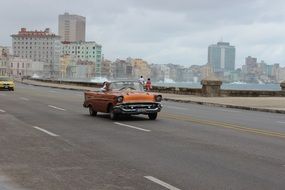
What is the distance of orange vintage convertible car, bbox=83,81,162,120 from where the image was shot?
2078cm

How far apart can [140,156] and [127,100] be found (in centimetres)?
908

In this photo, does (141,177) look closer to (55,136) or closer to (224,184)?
(224,184)

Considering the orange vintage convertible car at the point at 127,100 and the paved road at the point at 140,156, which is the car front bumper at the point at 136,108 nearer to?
the orange vintage convertible car at the point at 127,100

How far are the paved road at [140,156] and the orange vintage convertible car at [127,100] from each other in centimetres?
161

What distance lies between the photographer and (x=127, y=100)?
68.3ft

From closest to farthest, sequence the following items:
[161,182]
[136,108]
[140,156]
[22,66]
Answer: [161,182], [140,156], [136,108], [22,66]

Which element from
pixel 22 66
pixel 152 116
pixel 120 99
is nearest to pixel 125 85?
pixel 120 99

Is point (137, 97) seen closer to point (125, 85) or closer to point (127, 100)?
point (127, 100)

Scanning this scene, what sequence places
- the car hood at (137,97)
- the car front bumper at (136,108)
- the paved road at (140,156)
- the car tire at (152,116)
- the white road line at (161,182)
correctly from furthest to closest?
the car tire at (152,116) → the car hood at (137,97) → the car front bumper at (136,108) → the paved road at (140,156) → the white road line at (161,182)

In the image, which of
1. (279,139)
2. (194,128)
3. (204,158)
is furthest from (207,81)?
(204,158)

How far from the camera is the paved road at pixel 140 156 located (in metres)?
9.11

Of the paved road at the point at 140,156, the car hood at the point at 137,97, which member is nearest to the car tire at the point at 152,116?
the car hood at the point at 137,97

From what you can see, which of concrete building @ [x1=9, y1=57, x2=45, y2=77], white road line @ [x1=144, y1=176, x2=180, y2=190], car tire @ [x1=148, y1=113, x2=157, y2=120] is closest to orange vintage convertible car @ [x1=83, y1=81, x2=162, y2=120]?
car tire @ [x1=148, y1=113, x2=157, y2=120]

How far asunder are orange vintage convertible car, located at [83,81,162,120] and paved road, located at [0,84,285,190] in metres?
1.61
